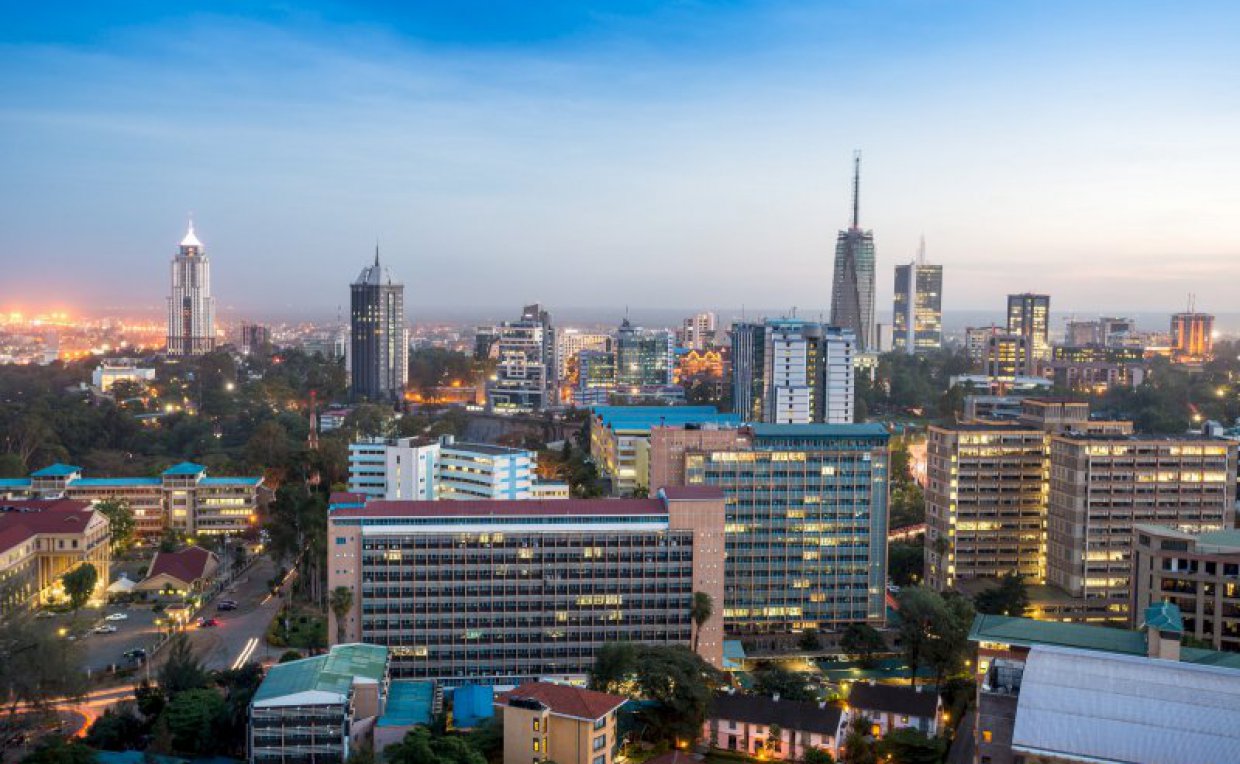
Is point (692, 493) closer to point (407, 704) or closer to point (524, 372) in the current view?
point (407, 704)

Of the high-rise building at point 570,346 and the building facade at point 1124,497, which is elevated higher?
the high-rise building at point 570,346

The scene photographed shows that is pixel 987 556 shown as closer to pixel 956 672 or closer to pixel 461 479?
pixel 956 672

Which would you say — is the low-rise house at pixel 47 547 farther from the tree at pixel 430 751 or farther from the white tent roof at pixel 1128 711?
the white tent roof at pixel 1128 711

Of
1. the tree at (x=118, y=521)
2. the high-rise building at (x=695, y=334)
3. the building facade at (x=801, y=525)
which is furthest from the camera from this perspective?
the high-rise building at (x=695, y=334)

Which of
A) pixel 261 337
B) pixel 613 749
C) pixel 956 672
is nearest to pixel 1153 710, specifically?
pixel 956 672

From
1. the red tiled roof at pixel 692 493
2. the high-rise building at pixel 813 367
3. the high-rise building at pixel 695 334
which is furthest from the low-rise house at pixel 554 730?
the high-rise building at pixel 695 334

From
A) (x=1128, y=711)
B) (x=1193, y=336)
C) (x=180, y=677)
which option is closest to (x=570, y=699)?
(x=180, y=677)

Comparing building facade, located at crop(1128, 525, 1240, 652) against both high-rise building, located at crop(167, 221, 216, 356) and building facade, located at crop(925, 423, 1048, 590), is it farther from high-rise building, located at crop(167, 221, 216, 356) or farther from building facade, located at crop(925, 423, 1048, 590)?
high-rise building, located at crop(167, 221, 216, 356)
